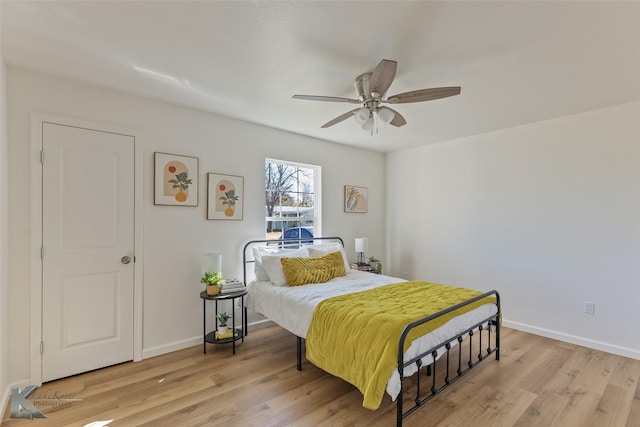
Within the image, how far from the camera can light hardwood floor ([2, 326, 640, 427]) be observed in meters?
2.03

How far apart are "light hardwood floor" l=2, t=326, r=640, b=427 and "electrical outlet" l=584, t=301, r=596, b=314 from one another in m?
0.42

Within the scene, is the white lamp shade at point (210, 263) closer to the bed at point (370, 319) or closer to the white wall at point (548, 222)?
the bed at point (370, 319)

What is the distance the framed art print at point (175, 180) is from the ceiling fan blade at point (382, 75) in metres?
2.09

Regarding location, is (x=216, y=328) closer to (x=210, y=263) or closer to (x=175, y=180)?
(x=210, y=263)

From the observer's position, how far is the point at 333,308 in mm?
2373

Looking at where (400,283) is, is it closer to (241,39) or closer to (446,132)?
(446,132)

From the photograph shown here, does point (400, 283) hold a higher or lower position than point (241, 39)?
lower

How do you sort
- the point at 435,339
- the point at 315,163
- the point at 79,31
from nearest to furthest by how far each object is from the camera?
the point at 79,31
the point at 435,339
the point at 315,163

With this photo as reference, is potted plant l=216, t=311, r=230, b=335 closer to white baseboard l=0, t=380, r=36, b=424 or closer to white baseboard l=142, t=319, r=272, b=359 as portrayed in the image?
white baseboard l=142, t=319, r=272, b=359

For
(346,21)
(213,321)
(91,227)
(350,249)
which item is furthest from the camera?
(350,249)

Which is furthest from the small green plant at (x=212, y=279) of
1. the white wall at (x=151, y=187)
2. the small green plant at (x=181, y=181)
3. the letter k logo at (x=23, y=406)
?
the letter k logo at (x=23, y=406)

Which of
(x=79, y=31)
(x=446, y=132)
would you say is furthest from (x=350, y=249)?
(x=79, y=31)

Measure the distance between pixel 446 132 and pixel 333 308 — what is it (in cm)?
294

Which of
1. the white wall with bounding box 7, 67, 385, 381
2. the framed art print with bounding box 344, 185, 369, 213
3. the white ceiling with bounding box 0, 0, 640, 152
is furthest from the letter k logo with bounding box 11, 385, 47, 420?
the framed art print with bounding box 344, 185, 369, 213
